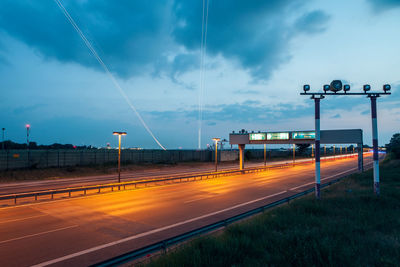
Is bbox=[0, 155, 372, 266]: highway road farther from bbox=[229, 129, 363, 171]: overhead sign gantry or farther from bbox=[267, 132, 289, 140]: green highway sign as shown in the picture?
bbox=[267, 132, 289, 140]: green highway sign

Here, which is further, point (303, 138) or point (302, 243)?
point (303, 138)

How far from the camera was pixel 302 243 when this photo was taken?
8250 mm

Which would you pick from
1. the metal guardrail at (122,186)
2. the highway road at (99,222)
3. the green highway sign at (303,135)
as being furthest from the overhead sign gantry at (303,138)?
the highway road at (99,222)

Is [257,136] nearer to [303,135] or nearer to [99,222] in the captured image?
Result: [303,135]

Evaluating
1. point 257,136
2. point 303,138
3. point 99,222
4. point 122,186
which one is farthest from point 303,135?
point 99,222

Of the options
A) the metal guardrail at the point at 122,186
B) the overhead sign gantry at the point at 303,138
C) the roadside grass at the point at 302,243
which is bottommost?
the metal guardrail at the point at 122,186

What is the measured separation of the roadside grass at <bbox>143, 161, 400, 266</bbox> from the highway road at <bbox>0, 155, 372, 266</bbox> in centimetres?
281

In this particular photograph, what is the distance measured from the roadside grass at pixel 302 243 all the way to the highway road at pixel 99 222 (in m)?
2.81

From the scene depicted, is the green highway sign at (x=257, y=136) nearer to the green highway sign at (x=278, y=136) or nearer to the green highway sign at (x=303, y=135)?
the green highway sign at (x=278, y=136)

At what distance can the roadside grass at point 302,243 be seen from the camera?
6984mm

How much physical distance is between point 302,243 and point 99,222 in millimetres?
9611

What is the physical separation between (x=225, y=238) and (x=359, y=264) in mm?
4027

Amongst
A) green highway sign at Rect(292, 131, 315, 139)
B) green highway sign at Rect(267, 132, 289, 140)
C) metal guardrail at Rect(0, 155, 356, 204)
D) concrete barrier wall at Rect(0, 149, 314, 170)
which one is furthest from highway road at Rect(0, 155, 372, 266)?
concrete barrier wall at Rect(0, 149, 314, 170)

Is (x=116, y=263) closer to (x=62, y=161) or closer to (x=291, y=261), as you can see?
(x=291, y=261)
